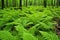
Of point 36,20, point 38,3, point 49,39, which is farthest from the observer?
point 38,3

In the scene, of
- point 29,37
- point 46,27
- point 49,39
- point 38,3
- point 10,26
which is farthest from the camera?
point 38,3

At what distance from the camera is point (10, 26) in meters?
5.91

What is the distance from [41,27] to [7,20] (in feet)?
5.79

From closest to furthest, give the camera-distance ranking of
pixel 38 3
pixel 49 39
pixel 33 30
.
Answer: pixel 49 39 → pixel 33 30 → pixel 38 3

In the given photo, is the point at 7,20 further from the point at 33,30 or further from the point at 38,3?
the point at 38,3

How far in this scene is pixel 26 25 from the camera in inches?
242

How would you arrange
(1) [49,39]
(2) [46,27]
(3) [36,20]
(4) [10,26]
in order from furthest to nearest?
(3) [36,20]
(4) [10,26]
(2) [46,27]
(1) [49,39]

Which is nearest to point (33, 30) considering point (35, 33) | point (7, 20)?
point (35, 33)

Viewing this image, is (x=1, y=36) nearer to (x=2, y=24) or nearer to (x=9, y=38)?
(x=9, y=38)

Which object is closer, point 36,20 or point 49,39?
point 49,39

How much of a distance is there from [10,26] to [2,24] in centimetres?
43

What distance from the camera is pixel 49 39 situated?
3.73 metres

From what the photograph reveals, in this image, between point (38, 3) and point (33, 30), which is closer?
point (33, 30)

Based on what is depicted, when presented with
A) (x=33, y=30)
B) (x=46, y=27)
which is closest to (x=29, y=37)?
(x=33, y=30)
